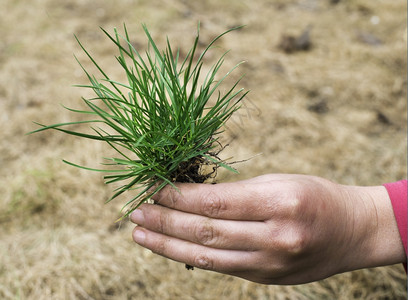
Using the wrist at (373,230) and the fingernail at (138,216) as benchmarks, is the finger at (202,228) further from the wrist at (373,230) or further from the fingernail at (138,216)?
the wrist at (373,230)

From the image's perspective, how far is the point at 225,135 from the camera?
2766 mm

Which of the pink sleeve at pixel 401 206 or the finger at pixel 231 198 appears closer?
the finger at pixel 231 198

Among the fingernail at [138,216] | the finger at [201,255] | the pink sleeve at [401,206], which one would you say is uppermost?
the pink sleeve at [401,206]

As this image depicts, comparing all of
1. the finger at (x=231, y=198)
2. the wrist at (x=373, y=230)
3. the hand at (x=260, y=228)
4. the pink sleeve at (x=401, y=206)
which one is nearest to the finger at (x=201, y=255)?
the hand at (x=260, y=228)

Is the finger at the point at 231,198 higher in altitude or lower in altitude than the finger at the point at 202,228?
higher

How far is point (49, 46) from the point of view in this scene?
3875 mm

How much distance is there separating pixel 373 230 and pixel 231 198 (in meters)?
0.51

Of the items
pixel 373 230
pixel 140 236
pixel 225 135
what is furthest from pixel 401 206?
pixel 225 135

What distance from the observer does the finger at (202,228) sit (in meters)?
0.97

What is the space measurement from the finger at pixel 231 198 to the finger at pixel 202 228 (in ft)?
0.07

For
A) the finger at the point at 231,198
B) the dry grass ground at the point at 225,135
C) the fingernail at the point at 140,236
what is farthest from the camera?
the dry grass ground at the point at 225,135

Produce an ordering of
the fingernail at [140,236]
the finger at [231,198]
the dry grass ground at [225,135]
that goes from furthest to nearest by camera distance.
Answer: the dry grass ground at [225,135]
the fingernail at [140,236]
the finger at [231,198]

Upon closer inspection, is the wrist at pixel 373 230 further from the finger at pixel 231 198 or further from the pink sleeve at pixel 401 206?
the finger at pixel 231 198

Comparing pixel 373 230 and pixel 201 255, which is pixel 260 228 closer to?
pixel 201 255
